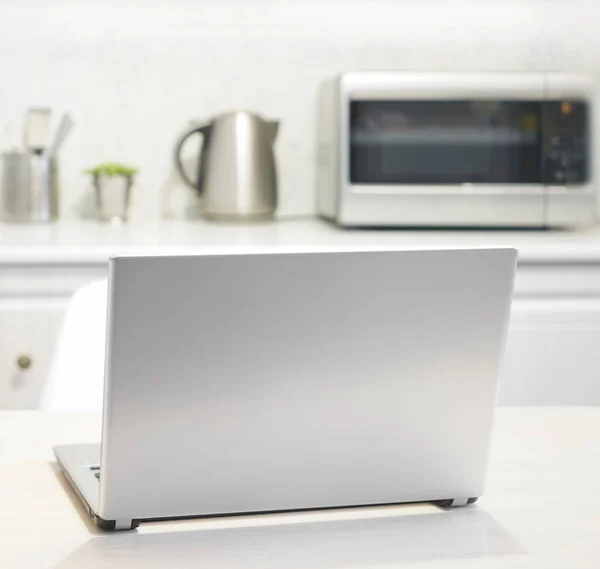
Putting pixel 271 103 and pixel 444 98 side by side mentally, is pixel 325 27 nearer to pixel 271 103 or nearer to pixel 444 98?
pixel 271 103

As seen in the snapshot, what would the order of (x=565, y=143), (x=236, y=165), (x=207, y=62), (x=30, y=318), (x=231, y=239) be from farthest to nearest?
(x=207, y=62), (x=236, y=165), (x=565, y=143), (x=231, y=239), (x=30, y=318)

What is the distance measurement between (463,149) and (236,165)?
1.62 ft

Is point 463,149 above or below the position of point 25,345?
above

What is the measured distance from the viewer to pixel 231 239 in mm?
2037

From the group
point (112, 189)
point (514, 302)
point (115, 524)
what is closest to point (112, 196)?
point (112, 189)

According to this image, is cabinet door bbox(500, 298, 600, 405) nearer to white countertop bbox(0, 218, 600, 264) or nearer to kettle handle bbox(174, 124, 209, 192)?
white countertop bbox(0, 218, 600, 264)

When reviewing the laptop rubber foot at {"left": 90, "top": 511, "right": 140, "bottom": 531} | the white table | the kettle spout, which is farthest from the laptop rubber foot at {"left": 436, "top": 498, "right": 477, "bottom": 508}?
the kettle spout

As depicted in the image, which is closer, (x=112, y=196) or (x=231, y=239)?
(x=231, y=239)

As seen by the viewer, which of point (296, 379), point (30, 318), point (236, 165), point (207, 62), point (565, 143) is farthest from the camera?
point (207, 62)

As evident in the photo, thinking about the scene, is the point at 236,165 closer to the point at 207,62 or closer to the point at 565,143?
the point at 207,62

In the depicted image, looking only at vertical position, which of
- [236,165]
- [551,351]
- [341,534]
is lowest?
[551,351]

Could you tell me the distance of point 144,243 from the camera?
6.44 feet

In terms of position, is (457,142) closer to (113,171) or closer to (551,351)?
(551,351)

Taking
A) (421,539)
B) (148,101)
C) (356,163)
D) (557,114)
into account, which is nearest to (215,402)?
(421,539)
